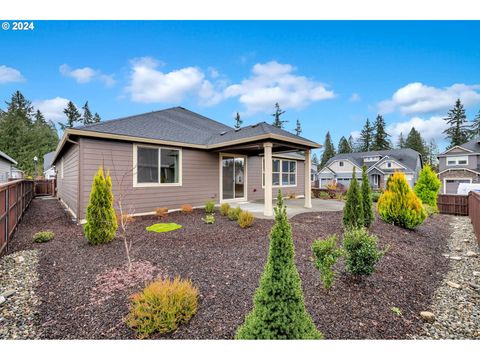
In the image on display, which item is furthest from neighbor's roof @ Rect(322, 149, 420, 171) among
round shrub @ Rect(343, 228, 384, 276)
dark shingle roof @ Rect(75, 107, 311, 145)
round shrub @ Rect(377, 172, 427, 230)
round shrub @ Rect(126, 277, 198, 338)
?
round shrub @ Rect(126, 277, 198, 338)

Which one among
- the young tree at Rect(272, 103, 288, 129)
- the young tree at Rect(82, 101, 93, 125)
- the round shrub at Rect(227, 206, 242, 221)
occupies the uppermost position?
the young tree at Rect(82, 101, 93, 125)

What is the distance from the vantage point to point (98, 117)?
147 ft

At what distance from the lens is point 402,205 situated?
20.2 feet

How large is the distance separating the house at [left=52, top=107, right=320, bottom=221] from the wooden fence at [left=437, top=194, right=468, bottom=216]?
7184 mm

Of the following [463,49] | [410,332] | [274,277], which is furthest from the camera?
[463,49]

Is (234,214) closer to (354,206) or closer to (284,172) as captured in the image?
(354,206)

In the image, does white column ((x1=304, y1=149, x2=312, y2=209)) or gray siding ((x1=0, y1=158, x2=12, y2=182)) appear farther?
gray siding ((x1=0, y1=158, x2=12, y2=182))

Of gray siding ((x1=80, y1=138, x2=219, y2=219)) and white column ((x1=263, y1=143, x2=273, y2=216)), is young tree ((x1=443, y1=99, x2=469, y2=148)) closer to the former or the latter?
white column ((x1=263, y1=143, x2=273, y2=216))

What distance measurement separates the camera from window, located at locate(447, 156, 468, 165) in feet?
75.4

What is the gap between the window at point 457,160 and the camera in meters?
23.0
